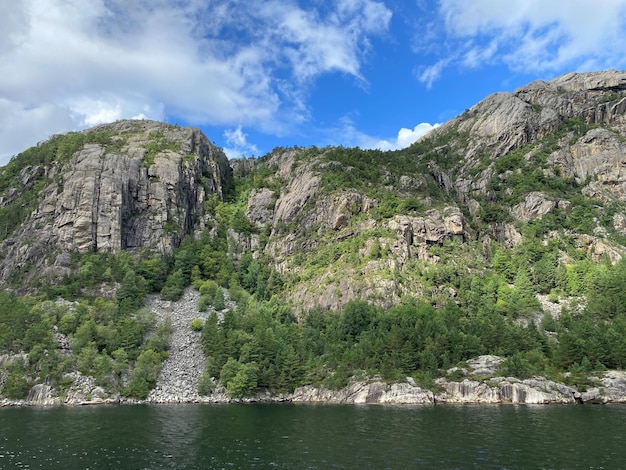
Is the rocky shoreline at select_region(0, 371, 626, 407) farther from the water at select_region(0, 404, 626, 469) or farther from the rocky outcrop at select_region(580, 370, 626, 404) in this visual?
the water at select_region(0, 404, 626, 469)

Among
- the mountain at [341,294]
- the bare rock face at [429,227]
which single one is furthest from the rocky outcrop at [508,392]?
the bare rock face at [429,227]

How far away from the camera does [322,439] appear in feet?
204

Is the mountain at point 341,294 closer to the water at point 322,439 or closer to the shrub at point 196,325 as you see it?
the shrub at point 196,325

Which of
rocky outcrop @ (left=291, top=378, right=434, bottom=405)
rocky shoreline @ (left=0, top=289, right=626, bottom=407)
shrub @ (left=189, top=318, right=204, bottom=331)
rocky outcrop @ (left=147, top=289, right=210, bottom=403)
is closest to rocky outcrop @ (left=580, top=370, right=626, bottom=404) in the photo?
rocky shoreline @ (left=0, top=289, right=626, bottom=407)

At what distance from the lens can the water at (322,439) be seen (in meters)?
49.2

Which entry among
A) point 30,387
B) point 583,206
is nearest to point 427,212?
point 583,206

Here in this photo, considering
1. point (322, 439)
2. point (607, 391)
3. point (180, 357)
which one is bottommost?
point (322, 439)

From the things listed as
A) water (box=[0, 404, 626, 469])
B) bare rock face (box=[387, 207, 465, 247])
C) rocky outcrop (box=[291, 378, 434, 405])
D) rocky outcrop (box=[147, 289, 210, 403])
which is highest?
bare rock face (box=[387, 207, 465, 247])

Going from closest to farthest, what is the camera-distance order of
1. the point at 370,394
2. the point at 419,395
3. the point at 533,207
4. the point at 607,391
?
1. the point at 607,391
2. the point at 419,395
3. the point at 370,394
4. the point at 533,207

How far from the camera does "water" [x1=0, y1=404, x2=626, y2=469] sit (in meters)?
49.2

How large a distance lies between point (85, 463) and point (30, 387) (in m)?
79.5

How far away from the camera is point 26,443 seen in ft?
196

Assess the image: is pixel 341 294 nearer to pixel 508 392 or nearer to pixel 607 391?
pixel 508 392

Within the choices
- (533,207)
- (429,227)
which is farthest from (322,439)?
(533,207)
